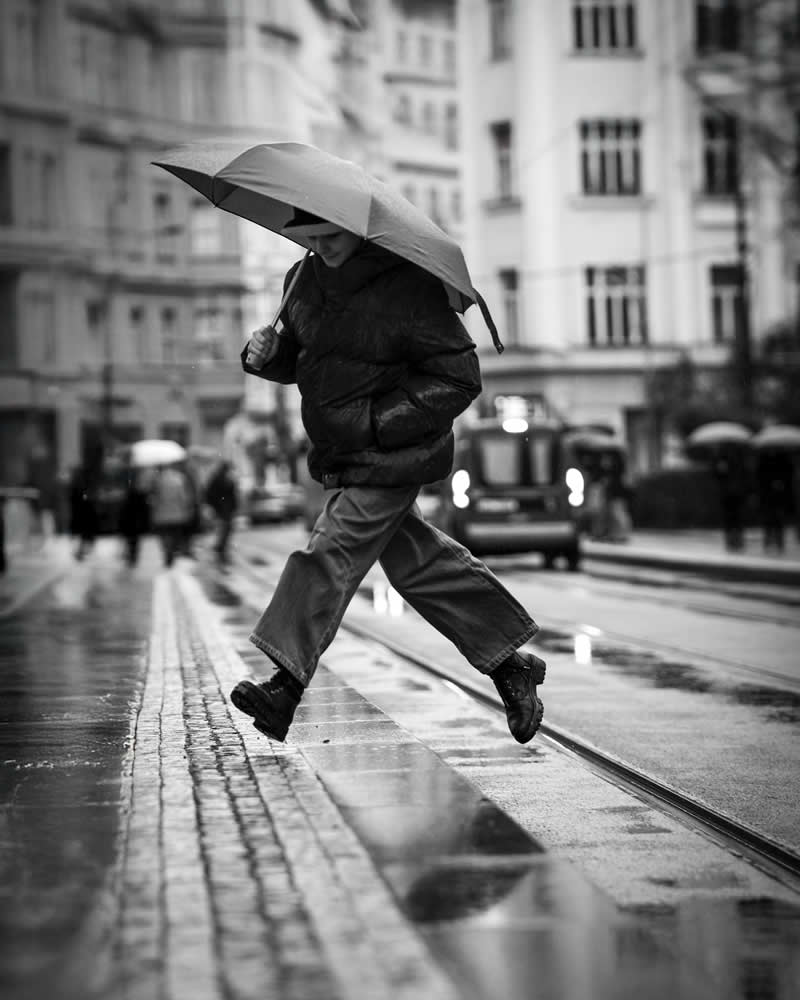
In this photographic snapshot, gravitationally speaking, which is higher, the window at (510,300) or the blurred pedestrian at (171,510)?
the window at (510,300)

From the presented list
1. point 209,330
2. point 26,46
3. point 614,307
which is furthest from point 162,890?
point 209,330

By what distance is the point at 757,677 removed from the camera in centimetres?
1109

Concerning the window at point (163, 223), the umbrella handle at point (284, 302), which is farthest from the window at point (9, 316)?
the umbrella handle at point (284, 302)

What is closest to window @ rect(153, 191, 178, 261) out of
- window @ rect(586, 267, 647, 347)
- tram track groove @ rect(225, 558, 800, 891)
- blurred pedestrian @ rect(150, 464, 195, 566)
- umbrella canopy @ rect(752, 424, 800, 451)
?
window @ rect(586, 267, 647, 347)

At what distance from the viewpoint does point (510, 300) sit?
173 feet

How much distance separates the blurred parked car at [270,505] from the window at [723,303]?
39.0 feet

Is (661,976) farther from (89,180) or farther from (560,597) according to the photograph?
(89,180)

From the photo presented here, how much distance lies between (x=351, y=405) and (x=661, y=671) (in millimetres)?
4921

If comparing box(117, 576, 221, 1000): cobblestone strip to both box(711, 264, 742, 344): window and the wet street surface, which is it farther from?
box(711, 264, 742, 344): window

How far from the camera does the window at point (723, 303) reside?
52.8 m

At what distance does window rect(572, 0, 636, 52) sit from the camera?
52.4 m

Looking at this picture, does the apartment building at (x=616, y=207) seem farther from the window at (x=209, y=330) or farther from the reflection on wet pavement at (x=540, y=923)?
the reflection on wet pavement at (x=540, y=923)

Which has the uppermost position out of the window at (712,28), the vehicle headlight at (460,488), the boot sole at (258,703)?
the window at (712,28)

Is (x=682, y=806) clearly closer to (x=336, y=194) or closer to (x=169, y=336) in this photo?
(x=336, y=194)
